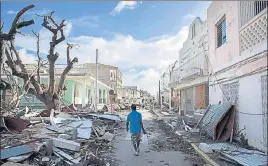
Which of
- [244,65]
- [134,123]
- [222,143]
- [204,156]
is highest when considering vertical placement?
[244,65]

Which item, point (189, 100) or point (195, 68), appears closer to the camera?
point (195, 68)

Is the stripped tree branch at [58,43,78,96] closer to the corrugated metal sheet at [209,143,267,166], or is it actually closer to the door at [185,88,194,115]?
the door at [185,88,194,115]

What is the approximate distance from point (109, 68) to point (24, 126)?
2165 inches

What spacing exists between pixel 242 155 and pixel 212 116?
158 inches

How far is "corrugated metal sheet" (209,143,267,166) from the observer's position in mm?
6848

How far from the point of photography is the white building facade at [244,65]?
317 inches

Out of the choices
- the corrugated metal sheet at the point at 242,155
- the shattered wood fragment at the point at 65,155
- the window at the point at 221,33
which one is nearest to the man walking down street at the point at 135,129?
the shattered wood fragment at the point at 65,155

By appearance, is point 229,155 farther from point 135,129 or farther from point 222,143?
point 135,129

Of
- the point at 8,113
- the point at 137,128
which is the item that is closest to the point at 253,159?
the point at 137,128

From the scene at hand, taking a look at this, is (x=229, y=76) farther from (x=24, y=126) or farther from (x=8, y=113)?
(x=8, y=113)

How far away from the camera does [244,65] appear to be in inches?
363

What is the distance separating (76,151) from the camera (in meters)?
8.66

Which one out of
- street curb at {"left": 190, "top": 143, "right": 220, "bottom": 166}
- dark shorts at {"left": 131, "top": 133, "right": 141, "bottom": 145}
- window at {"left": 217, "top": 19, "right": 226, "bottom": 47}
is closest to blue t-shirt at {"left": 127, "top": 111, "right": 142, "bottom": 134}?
dark shorts at {"left": 131, "top": 133, "right": 141, "bottom": 145}

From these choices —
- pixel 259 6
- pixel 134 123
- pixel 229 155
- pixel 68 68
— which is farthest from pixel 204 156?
pixel 68 68
